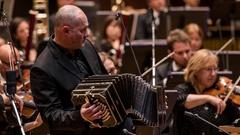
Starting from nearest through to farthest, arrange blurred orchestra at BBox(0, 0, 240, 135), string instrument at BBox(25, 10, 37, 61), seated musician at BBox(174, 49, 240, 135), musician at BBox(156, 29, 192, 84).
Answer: blurred orchestra at BBox(0, 0, 240, 135) → seated musician at BBox(174, 49, 240, 135) → musician at BBox(156, 29, 192, 84) → string instrument at BBox(25, 10, 37, 61)

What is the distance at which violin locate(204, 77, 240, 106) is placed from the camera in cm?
634

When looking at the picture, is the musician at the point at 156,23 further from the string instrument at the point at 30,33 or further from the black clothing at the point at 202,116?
the black clothing at the point at 202,116

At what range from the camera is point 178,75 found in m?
6.93

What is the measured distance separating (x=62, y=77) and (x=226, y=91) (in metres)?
1.95

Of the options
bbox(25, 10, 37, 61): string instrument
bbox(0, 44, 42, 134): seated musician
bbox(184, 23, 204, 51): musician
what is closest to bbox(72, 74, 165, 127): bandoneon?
bbox(0, 44, 42, 134): seated musician

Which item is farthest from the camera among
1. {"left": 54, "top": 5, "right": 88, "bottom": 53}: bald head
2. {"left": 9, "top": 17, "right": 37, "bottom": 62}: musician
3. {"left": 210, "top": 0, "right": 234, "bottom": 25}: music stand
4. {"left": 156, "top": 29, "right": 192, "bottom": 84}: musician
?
{"left": 210, "top": 0, "right": 234, "bottom": 25}: music stand

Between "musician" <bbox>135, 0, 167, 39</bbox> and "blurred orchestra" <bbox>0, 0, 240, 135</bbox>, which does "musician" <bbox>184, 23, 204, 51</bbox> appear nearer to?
"blurred orchestra" <bbox>0, 0, 240, 135</bbox>

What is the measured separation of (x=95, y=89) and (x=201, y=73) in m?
2.03

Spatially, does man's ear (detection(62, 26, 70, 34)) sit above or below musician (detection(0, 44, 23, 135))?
above

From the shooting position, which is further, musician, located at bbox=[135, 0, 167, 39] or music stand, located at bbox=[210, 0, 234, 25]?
music stand, located at bbox=[210, 0, 234, 25]

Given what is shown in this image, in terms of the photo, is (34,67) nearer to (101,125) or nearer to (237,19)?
(101,125)

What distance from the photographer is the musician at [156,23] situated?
9977mm

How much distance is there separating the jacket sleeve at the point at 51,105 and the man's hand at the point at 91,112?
0.54 ft

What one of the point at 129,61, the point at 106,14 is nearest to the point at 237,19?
the point at 106,14
